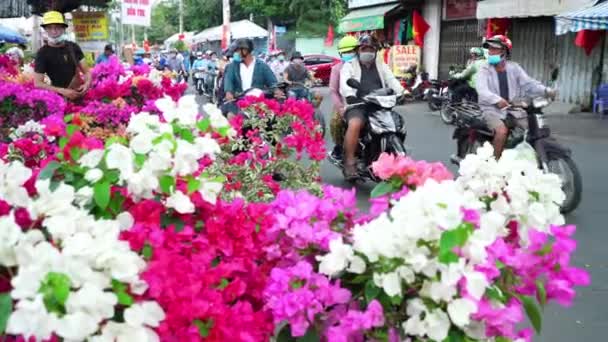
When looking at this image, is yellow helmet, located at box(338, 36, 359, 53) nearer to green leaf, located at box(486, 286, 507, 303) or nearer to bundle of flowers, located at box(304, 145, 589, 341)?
bundle of flowers, located at box(304, 145, 589, 341)

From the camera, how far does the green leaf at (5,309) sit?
1.36 m

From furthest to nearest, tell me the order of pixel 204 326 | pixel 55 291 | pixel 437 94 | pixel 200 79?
pixel 200 79
pixel 437 94
pixel 204 326
pixel 55 291

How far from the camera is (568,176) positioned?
617cm

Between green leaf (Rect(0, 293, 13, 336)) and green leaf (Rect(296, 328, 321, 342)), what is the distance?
77 centimetres

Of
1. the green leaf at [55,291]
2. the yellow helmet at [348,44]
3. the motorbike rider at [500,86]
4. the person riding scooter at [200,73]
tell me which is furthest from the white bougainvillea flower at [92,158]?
the person riding scooter at [200,73]

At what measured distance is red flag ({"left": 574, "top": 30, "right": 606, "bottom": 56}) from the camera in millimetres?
15328

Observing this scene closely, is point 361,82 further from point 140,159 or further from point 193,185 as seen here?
point 140,159

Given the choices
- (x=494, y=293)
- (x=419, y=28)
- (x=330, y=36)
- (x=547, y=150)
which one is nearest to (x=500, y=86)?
(x=547, y=150)

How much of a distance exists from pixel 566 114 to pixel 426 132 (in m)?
4.47

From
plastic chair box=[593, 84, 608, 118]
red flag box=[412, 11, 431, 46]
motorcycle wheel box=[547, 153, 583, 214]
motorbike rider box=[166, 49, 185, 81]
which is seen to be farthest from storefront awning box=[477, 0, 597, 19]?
motorbike rider box=[166, 49, 185, 81]

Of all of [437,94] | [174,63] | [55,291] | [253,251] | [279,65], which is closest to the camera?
[55,291]

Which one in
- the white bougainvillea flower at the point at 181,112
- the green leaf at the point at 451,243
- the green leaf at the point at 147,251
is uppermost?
the white bougainvillea flower at the point at 181,112

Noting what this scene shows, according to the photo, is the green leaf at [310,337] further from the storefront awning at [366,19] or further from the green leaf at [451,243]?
the storefront awning at [366,19]

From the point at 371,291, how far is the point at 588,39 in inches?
599
